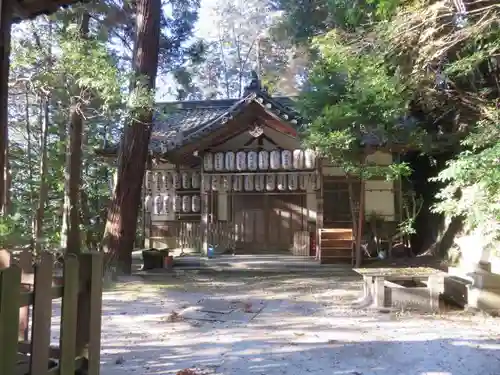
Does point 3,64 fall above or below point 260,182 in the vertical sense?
below

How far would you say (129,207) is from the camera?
37.4ft

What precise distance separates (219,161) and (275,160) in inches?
71.6

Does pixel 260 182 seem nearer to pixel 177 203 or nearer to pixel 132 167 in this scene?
pixel 177 203

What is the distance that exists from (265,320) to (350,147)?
5600 mm

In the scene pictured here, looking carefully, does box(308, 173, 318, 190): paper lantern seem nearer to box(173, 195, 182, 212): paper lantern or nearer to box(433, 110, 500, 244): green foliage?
box(173, 195, 182, 212): paper lantern

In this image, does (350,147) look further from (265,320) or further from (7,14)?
(7,14)

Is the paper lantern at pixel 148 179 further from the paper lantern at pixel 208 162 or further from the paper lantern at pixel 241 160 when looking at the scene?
the paper lantern at pixel 241 160

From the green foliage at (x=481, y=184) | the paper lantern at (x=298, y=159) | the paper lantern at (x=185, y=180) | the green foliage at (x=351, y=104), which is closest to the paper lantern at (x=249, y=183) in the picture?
the paper lantern at (x=298, y=159)

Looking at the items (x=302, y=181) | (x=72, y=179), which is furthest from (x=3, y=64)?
(x=302, y=181)

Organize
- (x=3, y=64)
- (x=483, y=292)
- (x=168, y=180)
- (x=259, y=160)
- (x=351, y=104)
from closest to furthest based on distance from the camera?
(x=3, y=64), (x=483, y=292), (x=351, y=104), (x=259, y=160), (x=168, y=180)

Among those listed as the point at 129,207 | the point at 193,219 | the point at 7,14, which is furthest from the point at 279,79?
the point at 7,14

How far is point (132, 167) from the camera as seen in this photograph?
11.5 meters

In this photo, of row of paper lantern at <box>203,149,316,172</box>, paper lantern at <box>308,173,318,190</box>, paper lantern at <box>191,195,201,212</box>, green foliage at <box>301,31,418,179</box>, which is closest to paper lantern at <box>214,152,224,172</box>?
row of paper lantern at <box>203,149,316,172</box>

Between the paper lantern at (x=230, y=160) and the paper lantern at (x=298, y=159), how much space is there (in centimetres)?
191
